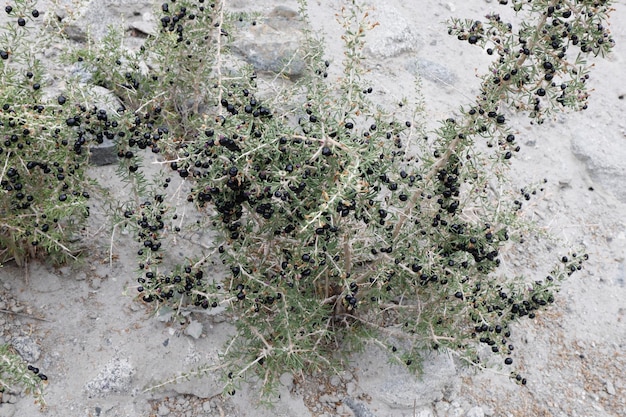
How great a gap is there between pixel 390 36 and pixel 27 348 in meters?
6.31

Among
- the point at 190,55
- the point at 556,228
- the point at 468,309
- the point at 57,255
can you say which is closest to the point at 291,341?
the point at 468,309

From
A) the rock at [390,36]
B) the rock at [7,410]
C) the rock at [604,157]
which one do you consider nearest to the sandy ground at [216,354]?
the rock at [7,410]

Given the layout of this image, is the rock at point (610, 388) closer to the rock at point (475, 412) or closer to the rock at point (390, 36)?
the rock at point (475, 412)

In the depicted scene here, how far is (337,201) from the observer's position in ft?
10.00

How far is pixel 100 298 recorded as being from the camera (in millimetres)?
4965

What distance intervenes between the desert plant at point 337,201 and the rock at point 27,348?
1.12 metres

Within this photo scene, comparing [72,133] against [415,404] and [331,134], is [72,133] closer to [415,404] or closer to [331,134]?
[331,134]

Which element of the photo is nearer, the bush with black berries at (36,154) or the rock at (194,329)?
the bush with black berries at (36,154)

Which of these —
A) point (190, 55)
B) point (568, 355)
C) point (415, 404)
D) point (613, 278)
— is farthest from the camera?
point (613, 278)

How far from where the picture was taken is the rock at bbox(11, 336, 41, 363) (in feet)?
14.7

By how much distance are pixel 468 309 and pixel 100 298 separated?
314 centimetres

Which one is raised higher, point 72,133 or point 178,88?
point 72,133

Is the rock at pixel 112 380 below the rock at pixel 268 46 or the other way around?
below

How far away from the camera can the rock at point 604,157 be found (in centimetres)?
727
